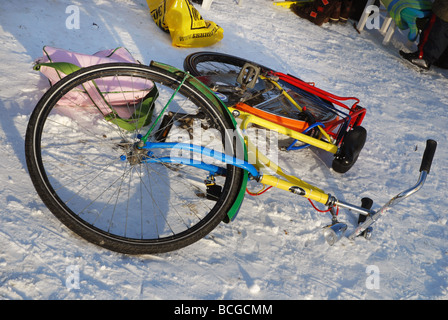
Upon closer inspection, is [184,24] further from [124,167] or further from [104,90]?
[124,167]

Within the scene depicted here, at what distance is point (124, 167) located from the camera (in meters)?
3.00

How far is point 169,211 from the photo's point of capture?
9.12 ft

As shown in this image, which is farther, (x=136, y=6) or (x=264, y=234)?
(x=136, y=6)

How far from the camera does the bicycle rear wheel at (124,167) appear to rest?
2.33m

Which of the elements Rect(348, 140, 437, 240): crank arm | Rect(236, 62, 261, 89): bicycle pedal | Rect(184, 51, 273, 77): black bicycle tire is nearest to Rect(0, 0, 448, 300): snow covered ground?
Rect(348, 140, 437, 240): crank arm

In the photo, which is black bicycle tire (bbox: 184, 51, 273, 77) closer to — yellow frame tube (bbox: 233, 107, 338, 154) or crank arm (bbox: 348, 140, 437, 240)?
yellow frame tube (bbox: 233, 107, 338, 154)

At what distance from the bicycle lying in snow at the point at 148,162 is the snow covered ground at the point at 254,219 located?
6.7 inches

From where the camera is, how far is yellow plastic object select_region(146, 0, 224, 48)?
15.8ft

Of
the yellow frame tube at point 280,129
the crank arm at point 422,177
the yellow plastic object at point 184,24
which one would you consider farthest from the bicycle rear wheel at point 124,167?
the yellow plastic object at point 184,24

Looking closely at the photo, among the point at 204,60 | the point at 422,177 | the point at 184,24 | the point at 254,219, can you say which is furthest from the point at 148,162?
the point at 184,24
